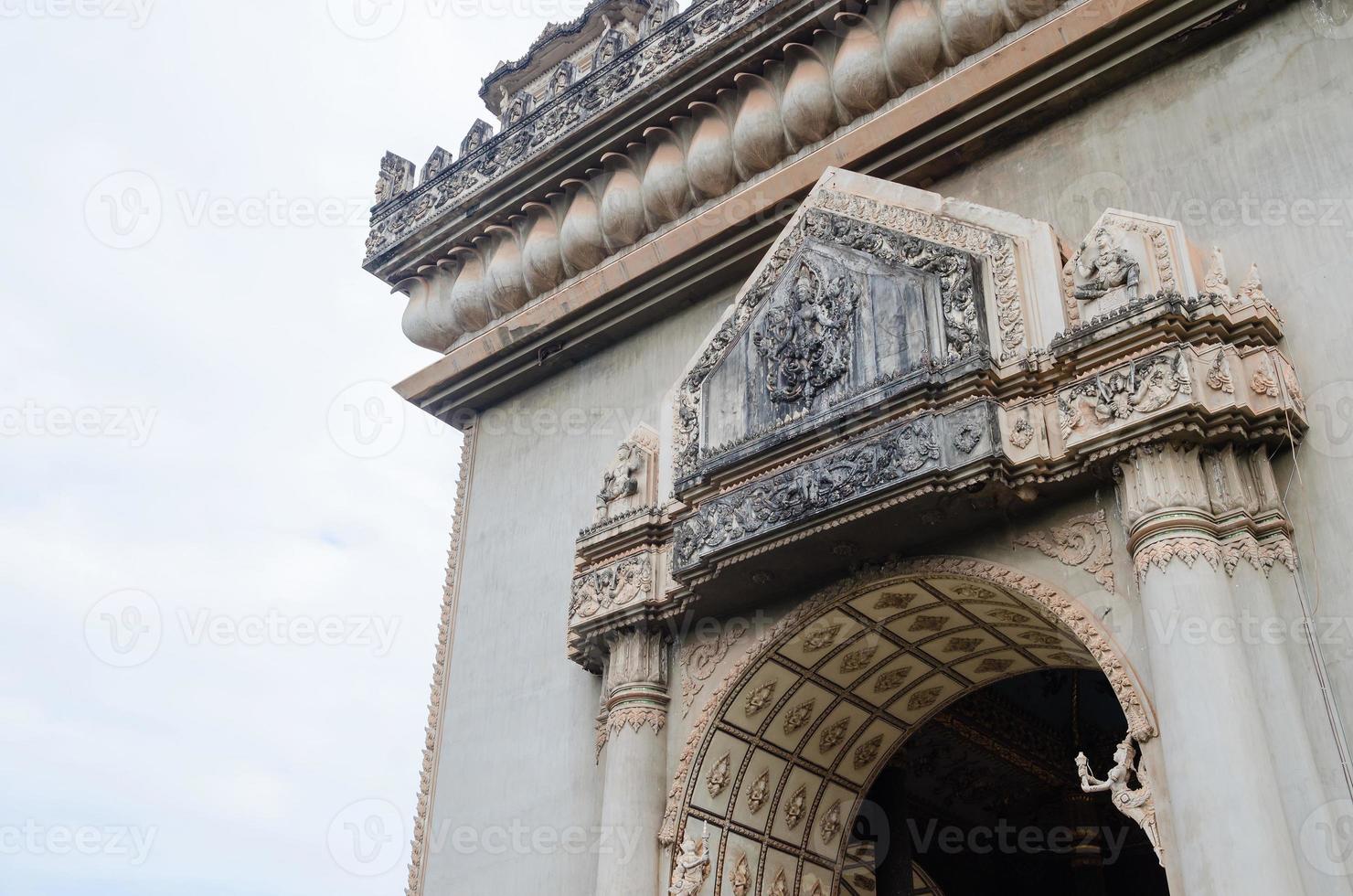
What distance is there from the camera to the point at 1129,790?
318 inches

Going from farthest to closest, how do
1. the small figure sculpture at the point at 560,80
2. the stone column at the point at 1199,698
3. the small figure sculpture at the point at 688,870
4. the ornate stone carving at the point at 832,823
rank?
the small figure sculpture at the point at 560,80 → the ornate stone carving at the point at 832,823 → the small figure sculpture at the point at 688,870 → the stone column at the point at 1199,698

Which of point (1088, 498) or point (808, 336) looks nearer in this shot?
point (1088, 498)

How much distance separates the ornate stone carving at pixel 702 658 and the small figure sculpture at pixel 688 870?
105cm

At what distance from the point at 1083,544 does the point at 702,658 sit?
3.20m

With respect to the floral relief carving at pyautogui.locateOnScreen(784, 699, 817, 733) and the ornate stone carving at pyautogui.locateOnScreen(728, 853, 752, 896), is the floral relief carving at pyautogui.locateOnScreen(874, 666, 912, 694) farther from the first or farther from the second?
the ornate stone carving at pyautogui.locateOnScreen(728, 853, 752, 896)

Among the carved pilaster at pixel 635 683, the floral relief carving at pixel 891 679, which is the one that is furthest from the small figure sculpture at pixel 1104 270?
the carved pilaster at pixel 635 683

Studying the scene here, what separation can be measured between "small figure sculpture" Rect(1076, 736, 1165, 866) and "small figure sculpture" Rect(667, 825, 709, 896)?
3.10 m

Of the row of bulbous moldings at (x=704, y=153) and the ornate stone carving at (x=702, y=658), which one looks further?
the row of bulbous moldings at (x=704, y=153)

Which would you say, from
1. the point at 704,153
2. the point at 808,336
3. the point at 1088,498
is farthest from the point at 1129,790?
the point at 704,153

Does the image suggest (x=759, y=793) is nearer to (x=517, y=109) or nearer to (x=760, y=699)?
(x=760, y=699)

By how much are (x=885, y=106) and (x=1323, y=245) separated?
13.8ft

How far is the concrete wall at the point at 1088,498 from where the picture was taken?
28.9 ft

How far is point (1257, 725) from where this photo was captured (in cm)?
759

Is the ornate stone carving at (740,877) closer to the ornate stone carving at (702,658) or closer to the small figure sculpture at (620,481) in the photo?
the ornate stone carving at (702,658)
